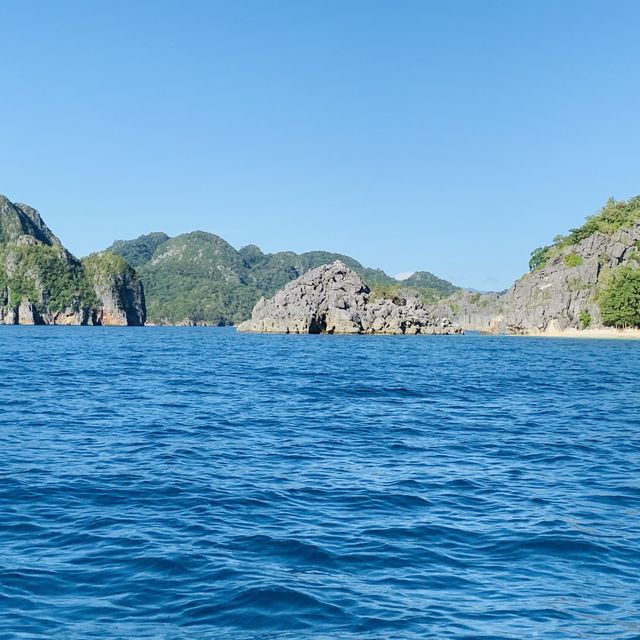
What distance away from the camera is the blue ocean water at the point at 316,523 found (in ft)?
35.0

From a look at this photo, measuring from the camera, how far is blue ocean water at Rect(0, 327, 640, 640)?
10664mm

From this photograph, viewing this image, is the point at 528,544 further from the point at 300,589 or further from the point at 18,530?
the point at 18,530

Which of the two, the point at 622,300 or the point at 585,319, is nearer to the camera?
the point at 622,300

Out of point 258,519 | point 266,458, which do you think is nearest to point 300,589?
point 258,519

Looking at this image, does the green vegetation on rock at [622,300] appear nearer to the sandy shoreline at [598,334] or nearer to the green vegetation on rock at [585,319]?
the sandy shoreline at [598,334]

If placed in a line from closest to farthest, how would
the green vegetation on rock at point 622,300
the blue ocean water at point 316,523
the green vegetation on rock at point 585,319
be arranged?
the blue ocean water at point 316,523
the green vegetation on rock at point 622,300
the green vegetation on rock at point 585,319

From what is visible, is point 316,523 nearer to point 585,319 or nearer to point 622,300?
point 622,300

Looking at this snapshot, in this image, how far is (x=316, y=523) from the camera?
50.3 feet

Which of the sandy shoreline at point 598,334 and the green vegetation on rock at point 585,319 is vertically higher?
the green vegetation on rock at point 585,319

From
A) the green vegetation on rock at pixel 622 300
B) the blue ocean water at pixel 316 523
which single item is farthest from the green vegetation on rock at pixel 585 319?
the blue ocean water at pixel 316 523

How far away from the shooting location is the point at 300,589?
11.6 m

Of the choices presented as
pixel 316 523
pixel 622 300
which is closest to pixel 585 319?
pixel 622 300

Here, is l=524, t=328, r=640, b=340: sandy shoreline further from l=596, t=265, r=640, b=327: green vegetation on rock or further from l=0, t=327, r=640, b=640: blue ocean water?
l=0, t=327, r=640, b=640: blue ocean water

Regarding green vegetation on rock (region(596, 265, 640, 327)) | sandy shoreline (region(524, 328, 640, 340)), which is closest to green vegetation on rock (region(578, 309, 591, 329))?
sandy shoreline (region(524, 328, 640, 340))
